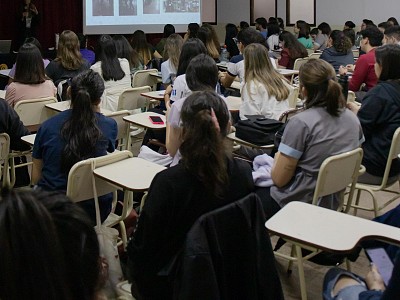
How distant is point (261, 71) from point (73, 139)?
187cm

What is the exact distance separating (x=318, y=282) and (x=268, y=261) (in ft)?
3.82

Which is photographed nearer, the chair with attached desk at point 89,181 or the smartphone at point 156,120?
A: the chair with attached desk at point 89,181

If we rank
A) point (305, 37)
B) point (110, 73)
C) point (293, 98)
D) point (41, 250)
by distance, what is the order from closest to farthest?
point (41, 250)
point (293, 98)
point (110, 73)
point (305, 37)

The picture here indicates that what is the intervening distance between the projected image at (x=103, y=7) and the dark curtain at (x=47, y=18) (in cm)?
94

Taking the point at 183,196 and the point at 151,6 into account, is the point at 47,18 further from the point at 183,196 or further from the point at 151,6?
the point at 183,196

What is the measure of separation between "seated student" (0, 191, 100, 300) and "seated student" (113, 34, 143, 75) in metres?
4.91

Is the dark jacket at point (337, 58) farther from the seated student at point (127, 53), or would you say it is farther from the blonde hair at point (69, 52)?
the blonde hair at point (69, 52)

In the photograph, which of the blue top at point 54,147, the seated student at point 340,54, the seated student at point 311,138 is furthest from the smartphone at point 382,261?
the seated student at point 340,54

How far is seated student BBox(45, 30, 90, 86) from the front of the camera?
202 inches

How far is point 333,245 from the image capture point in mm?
1893

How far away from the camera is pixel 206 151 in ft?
6.37

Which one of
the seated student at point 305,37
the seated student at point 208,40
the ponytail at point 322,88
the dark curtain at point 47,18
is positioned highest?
the dark curtain at point 47,18

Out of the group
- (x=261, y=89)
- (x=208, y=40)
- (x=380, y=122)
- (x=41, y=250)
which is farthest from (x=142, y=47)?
(x=41, y=250)

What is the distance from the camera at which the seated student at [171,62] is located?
5.55 m
